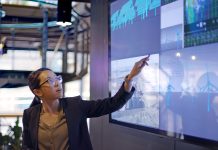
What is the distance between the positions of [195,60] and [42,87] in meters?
0.90

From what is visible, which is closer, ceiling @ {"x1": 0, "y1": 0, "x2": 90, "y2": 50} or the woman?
the woman

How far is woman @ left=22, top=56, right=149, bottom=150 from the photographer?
7.30 feet

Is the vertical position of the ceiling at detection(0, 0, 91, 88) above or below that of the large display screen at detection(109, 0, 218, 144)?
above

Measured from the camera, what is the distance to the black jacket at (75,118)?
87.3 inches

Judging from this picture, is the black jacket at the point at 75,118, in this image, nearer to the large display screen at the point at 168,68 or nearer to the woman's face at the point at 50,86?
the woman's face at the point at 50,86

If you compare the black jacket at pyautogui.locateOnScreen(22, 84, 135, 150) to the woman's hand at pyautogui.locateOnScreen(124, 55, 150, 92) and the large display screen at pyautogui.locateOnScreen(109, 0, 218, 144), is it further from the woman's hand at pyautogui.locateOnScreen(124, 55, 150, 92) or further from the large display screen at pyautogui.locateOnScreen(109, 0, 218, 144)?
the large display screen at pyautogui.locateOnScreen(109, 0, 218, 144)

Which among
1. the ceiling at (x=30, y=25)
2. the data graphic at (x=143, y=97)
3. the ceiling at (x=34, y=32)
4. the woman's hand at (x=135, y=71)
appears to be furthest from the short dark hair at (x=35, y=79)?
the ceiling at (x=34, y=32)

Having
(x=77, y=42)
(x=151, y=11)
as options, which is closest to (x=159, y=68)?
(x=151, y=11)

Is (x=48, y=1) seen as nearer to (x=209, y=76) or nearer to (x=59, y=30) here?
(x=59, y=30)

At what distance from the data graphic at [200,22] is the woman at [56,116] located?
1.78 ft

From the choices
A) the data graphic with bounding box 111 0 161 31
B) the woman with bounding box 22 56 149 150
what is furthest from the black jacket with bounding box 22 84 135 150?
the data graphic with bounding box 111 0 161 31

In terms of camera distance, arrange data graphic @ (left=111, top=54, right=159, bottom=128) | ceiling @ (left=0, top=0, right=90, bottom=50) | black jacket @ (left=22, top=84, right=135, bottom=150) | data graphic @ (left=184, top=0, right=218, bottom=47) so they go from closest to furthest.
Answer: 1. data graphic @ (left=184, top=0, right=218, bottom=47)
2. black jacket @ (left=22, top=84, right=135, bottom=150)
3. data graphic @ (left=111, top=54, right=159, bottom=128)
4. ceiling @ (left=0, top=0, right=90, bottom=50)

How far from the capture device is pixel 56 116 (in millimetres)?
2270

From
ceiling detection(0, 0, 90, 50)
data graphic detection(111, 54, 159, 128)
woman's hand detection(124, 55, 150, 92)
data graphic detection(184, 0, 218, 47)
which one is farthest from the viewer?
ceiling detection(0, 0, 90, 50)
